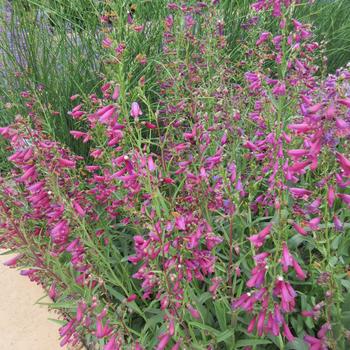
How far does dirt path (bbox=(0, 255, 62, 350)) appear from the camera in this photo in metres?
2.39

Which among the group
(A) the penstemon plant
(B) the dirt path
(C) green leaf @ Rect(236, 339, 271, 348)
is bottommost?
(B) the dirt path

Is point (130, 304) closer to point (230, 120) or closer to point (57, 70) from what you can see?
point (230, 120)

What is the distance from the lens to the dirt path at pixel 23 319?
2390 mm

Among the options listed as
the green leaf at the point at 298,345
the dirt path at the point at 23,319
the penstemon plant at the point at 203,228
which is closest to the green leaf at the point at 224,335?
the penstemon plant at the point at 203,228

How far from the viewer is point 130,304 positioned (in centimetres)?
194

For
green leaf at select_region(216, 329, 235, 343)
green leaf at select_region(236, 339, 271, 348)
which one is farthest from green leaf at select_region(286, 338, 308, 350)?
green leaf at select_region(216, 329, 235, 343)

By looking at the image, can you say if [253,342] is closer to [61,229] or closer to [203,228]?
[203,228]

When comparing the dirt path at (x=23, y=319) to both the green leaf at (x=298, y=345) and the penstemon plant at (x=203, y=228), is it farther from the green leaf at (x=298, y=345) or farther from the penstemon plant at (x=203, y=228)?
the green leaf at (x=298, y=345)

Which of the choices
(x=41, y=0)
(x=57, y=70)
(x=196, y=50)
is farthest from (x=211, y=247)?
(x=41, y=0)

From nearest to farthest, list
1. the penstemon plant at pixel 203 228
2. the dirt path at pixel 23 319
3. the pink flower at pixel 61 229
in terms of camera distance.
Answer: the penstemon plant at pixel 203 228
the pink flower at pixel 61 229
the dirt path at pixel 23 319

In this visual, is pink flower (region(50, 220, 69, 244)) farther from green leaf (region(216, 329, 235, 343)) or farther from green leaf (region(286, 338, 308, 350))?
green leaf (region(286, 338, 308, 350))

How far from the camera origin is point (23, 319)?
2557 mm

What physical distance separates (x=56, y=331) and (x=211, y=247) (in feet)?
4.36

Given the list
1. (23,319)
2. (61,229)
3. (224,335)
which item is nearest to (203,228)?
(224,335)
